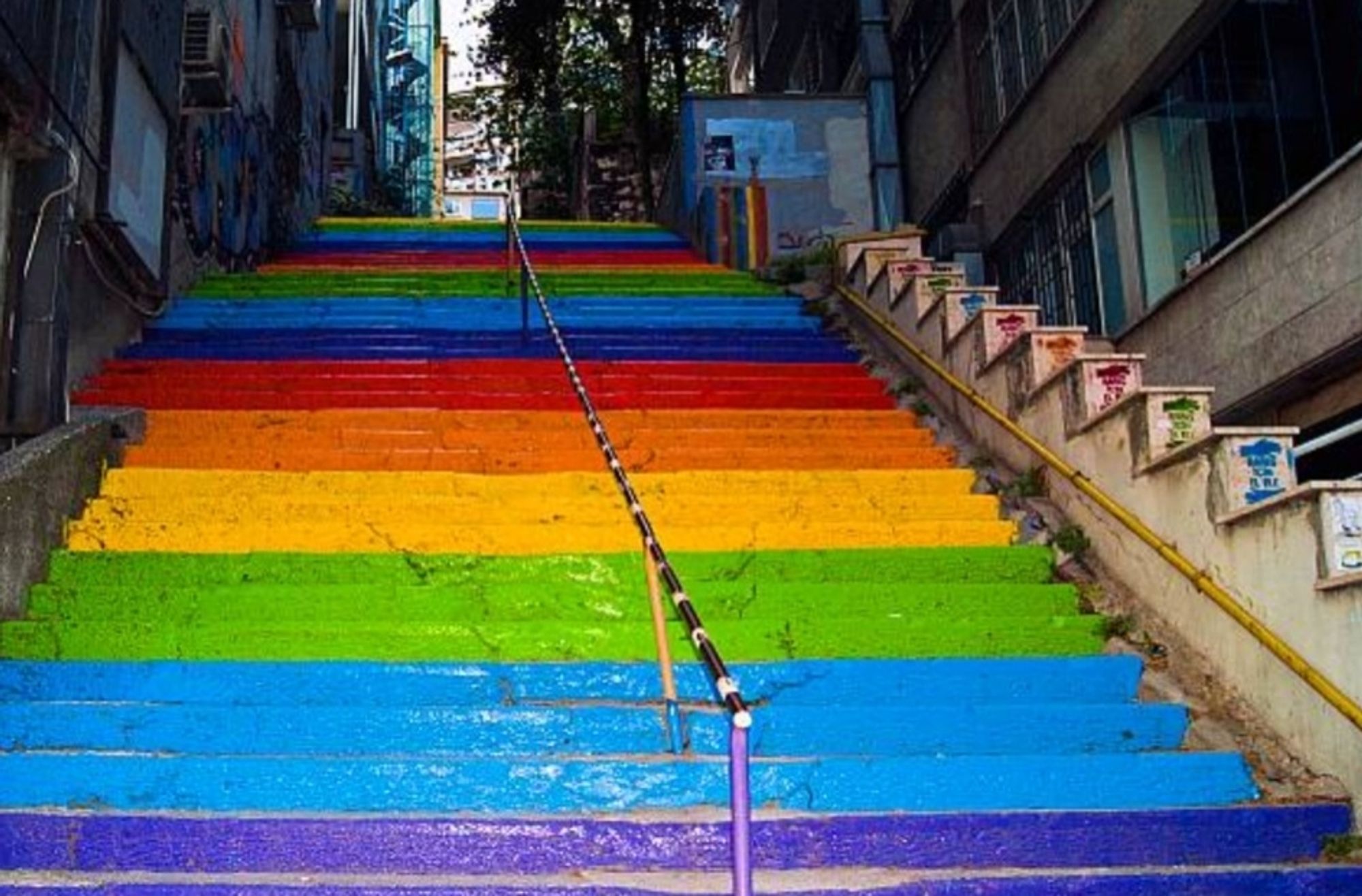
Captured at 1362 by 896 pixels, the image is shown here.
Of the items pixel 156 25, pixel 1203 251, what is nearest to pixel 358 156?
pixel 156 25

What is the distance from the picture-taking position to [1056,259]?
13602 mm

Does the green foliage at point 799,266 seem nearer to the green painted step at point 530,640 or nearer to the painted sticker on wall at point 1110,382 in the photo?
the painted sticker on wall at point 1110,382

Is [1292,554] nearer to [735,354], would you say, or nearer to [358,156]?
[735,354]

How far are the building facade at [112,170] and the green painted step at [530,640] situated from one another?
1895mm

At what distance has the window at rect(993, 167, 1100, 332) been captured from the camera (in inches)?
496

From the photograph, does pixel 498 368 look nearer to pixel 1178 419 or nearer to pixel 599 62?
pixel 1178 419

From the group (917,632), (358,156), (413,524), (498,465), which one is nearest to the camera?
(917,632)

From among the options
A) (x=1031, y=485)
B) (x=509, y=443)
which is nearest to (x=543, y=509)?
(x=509, y=443)

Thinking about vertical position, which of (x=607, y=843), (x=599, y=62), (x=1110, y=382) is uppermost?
(x=599, y=62)

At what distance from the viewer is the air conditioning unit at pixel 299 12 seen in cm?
1772

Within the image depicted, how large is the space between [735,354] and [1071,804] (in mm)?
6415

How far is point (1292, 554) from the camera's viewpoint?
16.1ft

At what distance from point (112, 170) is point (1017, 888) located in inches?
286

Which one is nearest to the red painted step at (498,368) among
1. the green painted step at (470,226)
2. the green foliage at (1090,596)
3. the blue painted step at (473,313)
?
the blue painted step at (473,313)
